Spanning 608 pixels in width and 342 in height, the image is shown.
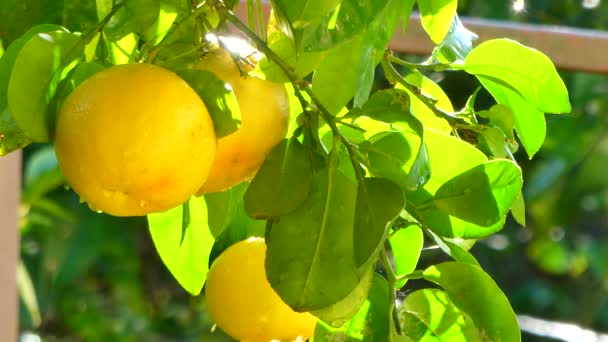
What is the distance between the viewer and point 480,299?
458 millimetres

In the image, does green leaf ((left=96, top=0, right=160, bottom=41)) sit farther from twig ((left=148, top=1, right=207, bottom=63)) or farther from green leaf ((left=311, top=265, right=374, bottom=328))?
green leaf ((left=311, top=265, right=374, bottom=328))

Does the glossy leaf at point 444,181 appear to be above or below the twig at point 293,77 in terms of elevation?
below

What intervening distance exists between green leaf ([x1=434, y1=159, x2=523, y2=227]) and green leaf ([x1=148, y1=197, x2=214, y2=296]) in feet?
0.36

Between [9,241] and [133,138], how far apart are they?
2.30 feet

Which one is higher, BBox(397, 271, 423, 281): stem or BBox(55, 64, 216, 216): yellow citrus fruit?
BBox(55, 64, 216, 216): yellow citrus fruit

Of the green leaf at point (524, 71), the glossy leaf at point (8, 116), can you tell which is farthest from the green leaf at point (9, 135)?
the green leaf at point (524, 71)

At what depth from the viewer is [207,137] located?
40cm

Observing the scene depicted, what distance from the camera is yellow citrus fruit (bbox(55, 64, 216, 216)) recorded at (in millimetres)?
383

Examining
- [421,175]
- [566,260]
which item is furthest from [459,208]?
[566,260]

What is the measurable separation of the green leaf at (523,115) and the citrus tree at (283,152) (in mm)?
19

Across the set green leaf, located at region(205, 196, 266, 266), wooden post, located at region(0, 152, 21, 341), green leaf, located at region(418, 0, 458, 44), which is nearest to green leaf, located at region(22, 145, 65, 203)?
wooden post, located at region(0, 152, 21, 341)

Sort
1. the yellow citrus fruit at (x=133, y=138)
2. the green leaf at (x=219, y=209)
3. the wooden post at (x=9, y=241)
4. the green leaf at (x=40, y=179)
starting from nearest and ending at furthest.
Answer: the yellow citrus fruit at (x=133, y=138) < the green leaf at (x=219, y=209) < the wooden post at (x=9, y=241) < the green leaf at (x=40, y=179)

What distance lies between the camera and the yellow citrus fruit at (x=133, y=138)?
38 centimetres

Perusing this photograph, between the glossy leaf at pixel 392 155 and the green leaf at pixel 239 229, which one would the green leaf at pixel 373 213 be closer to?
the glossy leaf at pixel 392 155
